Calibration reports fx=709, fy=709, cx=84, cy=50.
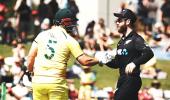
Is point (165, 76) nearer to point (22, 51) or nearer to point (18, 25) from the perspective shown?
point (22, 51)

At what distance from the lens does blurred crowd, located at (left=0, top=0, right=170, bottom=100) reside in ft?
53.3

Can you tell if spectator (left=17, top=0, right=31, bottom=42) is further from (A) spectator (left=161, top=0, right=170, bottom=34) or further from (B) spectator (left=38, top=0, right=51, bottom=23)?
(A) spectator (left=161, top=0, right=170, bottom=34)

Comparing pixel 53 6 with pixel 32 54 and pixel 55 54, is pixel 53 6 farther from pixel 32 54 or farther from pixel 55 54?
pixel 55 54

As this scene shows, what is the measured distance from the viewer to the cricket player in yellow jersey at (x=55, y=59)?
9117 millimetres

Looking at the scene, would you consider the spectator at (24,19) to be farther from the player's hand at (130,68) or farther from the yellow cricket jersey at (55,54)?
the player's hand at (130,68)

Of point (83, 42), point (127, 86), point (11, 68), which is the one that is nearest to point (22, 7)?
point (83, 42)

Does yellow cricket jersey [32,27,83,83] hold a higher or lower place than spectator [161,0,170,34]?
lower

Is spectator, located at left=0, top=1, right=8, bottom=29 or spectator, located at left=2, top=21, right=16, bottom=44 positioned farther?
spectator, located at left=0, top=1, right=8, bottom=29

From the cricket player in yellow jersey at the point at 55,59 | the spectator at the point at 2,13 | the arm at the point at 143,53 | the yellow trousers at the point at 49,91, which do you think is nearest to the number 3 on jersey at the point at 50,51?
the cricket player in yellow jersey at the point at 55,59

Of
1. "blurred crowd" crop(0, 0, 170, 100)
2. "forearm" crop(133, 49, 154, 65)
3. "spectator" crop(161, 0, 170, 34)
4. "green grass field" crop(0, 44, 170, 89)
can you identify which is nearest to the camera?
"forearm" crop(133, 49, 154, 65)

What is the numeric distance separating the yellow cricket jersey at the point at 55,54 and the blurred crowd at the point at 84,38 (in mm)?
5908

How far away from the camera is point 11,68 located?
58.3 feet

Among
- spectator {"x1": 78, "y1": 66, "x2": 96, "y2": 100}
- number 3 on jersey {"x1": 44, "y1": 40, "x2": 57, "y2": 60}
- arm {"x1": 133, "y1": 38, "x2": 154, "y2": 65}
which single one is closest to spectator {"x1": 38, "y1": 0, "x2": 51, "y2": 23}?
spectator {"x1": 78, "y1": 66, "x2": 96, "y2": 100}

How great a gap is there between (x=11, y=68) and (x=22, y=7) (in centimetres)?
421
